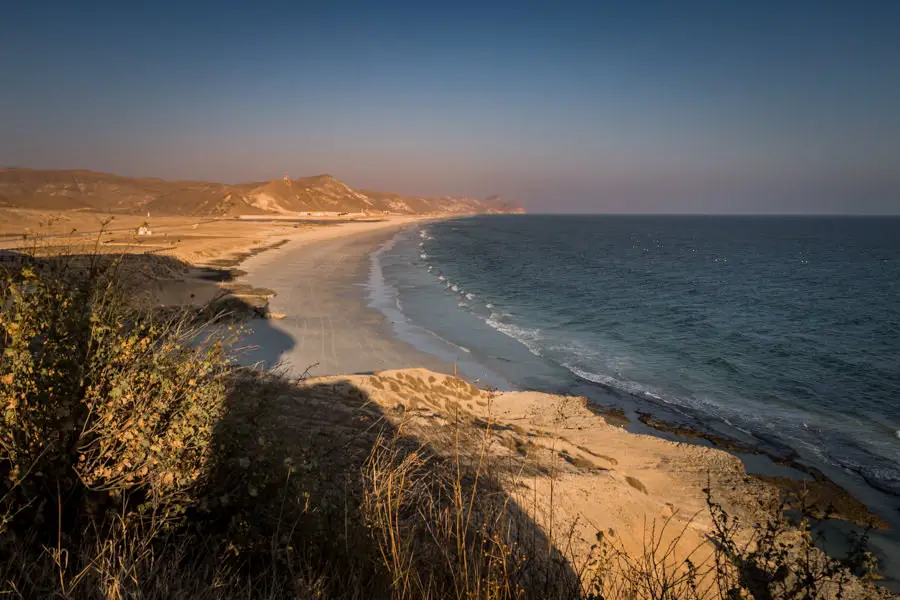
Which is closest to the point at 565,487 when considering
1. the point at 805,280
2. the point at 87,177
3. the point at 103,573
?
the point at 103,573

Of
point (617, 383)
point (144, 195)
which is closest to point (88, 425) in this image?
point (617, 383)

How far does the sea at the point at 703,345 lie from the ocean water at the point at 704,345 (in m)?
0.06

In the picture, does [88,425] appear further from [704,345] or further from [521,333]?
[704,345]

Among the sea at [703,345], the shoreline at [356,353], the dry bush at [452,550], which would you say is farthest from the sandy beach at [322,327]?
the dry bush at [452,550]

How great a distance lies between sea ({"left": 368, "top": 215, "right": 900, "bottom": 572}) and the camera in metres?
12.0

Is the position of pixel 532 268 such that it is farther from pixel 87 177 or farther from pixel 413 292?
pixel 87 177

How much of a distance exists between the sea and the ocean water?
0.06m

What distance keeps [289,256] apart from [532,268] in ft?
70.7

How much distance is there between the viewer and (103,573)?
2.52m

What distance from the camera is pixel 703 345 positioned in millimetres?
19516

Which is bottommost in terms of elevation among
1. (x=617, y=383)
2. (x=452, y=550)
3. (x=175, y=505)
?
(x=617, y=383)

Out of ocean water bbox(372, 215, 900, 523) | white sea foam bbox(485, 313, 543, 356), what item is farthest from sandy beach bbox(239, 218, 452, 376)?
white sea foam bbox(485, 313, 543, 356)

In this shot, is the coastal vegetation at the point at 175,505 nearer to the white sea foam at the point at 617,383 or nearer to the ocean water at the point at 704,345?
the ocean water at the point at 704,345

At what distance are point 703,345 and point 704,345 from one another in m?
0.04
